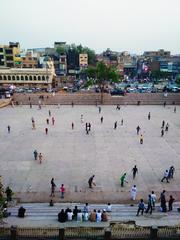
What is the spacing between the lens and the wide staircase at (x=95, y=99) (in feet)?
187

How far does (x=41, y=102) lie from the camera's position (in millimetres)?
56500

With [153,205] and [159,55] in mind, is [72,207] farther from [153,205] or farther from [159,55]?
[159,55]

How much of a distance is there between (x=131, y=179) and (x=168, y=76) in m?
91.6

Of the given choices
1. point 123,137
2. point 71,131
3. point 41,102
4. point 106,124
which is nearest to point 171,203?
point 123,137

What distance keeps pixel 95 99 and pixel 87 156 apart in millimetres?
32807

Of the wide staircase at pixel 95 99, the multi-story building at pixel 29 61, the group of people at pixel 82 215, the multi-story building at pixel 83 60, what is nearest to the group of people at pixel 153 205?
the group of people at pixel 82 215

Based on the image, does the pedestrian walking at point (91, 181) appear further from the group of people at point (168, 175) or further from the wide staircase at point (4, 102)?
the wide staircase at point (4, 102)

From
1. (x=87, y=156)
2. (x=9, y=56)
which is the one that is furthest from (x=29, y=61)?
(x=87, y=156)

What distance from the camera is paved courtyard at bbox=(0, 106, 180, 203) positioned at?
780 inches

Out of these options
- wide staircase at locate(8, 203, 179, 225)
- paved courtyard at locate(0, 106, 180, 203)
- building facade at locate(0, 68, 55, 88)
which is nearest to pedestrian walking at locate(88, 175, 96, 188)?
paved courtyard at locate(0, 106, 180, 203)

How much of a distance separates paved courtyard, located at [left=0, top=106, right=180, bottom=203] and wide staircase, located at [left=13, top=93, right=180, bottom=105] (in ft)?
41.8

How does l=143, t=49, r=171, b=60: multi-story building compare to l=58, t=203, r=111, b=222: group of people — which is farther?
l=143, t=49, r=171, b=60: multi-story building

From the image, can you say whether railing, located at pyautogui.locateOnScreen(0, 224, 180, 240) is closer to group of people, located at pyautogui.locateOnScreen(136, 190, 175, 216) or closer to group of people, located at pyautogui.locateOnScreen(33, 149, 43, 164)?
group of people, located at pyautogui.locateOnScreen(136, 190, 175, 216)

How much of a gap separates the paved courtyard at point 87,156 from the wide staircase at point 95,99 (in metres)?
12.7
